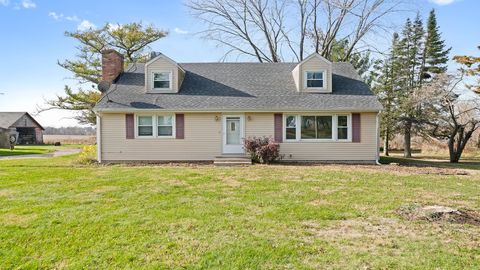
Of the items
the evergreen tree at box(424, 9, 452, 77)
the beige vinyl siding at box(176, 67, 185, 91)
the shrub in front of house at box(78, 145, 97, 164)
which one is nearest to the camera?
the shrub in front of house at box(78, 145, 97, 164)

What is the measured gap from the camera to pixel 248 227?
186 inches

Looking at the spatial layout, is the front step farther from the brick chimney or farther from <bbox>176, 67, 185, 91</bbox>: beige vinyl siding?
the brick chimney

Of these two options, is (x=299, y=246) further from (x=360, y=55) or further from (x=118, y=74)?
(x=360, y=55)

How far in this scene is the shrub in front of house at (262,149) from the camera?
1293 centimetres

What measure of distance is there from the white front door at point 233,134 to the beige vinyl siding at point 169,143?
0.95ft

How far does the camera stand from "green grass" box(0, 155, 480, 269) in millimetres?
3637

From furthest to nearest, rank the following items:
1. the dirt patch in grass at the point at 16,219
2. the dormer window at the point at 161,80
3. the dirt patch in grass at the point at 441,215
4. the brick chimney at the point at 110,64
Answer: the brick chimney at the point at 110,64 → the dormer window at the point at 161,80 → the dirt patch in grass at the point at 441,215 → the dirt patch in grass at the point at 16,219

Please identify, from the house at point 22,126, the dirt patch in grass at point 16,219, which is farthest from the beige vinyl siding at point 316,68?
the house at point 22,126

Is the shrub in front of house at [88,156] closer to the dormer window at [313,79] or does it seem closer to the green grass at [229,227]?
the green grass at [229,227]

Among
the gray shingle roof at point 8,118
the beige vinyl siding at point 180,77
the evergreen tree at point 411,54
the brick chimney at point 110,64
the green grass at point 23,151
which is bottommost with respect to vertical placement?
the green grass at point 23,151

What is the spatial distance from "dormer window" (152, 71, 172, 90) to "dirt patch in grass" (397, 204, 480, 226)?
1194cm

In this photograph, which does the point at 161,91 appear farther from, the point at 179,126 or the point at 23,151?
the point at 23,151

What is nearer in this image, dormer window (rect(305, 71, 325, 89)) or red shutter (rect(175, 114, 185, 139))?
red shutter (rect(175, 114, 185, 139))

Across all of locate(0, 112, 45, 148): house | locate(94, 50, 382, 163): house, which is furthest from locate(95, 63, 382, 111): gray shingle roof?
locate(0, 112, 45, 148): house
